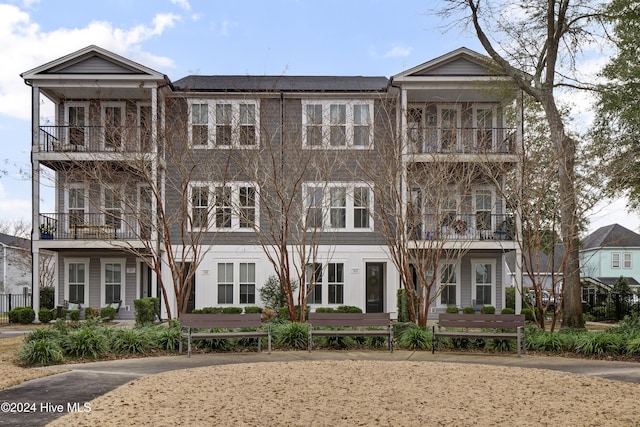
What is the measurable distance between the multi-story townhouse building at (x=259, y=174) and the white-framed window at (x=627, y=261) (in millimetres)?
35749

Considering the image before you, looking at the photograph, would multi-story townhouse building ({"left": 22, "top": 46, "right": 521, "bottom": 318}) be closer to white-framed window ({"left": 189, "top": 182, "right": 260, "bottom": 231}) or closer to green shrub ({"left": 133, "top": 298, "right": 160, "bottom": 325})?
white-framed window ({"left": 189, "top": 182, "right": 260, "bottom": 231})

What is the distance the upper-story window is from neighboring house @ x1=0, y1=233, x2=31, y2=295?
26.9 m

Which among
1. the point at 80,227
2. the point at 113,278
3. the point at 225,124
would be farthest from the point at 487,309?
the point at 80,227

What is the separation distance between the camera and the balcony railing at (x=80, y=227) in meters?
22.8

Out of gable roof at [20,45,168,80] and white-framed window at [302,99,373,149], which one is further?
gable roof at [20,45,168,80]

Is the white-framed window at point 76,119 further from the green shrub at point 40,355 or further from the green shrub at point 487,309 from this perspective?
the green shrub at point 487,309

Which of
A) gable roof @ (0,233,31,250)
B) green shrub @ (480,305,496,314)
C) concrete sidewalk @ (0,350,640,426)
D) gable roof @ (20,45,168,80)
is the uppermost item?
gable roof @ (20,45,168,80)

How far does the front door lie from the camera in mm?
24688

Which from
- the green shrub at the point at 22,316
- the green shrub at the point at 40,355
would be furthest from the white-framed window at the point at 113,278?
the green shrub at the point at 40,355

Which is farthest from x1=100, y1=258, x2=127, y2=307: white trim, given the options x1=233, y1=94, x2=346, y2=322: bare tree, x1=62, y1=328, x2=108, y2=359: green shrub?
x1=62, y1=328, x2=108, y2=359: green shrub

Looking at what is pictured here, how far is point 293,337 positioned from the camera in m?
13.8

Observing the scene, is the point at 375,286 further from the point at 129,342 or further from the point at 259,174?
the point at 129,342

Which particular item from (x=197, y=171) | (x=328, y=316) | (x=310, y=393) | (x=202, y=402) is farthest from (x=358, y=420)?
(x=197, y=171)

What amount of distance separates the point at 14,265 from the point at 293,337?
38334mm
